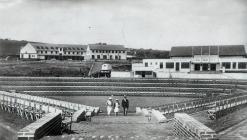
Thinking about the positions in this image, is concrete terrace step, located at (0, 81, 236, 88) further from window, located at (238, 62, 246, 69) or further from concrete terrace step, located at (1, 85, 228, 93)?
window, located at (238, 62, 246, 69)

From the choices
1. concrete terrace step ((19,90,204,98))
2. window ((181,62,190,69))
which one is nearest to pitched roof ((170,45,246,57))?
window ((181,62,190,69))

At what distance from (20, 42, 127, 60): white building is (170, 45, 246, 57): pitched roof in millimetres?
30370

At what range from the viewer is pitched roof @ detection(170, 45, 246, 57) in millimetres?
77463

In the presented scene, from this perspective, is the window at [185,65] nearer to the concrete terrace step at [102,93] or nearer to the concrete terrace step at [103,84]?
the concrete terrace step at [103,84]

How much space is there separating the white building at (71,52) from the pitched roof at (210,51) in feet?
99.6

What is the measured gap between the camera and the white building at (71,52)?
107562 mm

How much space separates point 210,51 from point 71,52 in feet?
166

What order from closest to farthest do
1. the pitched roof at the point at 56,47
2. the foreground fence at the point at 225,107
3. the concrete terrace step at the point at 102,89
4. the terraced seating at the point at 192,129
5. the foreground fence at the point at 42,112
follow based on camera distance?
the terraced seating at the point at 192,129 < the foreground fence at the point at 42,112 < the foreground fence at the point at 225,107 < the concrete terrace step at the point at 102,89 < the pitched roof at the point at 56,47

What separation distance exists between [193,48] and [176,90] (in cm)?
3567

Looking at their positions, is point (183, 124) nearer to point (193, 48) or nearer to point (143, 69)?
point (143, 69)

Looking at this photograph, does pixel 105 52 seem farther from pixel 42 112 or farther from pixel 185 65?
pixel 42 112

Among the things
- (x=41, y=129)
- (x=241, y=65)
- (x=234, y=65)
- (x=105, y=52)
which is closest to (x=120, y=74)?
(x=234, y=65)

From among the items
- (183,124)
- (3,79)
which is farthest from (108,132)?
(3,79)

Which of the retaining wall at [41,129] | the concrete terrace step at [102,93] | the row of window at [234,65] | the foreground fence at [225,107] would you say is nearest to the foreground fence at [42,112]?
the retaining wall at [41,129]
